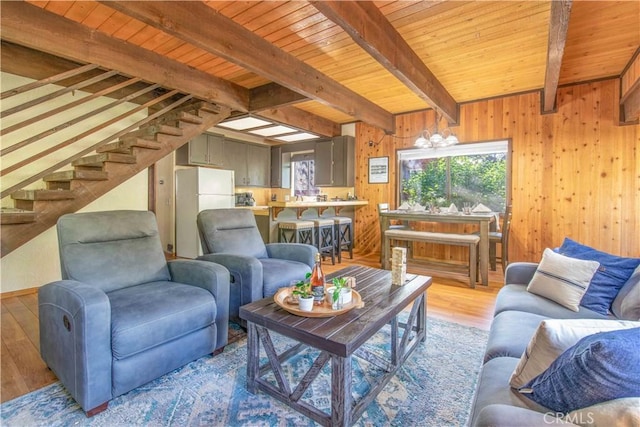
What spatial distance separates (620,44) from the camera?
310 centimetres

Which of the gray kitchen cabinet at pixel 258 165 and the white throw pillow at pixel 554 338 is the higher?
the gray kitchen cabinet at pixel 258 165

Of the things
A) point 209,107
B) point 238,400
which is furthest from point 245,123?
point 238,400

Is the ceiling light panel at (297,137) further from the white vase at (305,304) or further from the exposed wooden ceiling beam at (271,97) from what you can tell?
the white vase at (305,304)

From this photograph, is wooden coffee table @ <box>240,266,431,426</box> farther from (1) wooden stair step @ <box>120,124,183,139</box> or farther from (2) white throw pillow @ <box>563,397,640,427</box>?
(1) wooden stair step @ <box>120,124,183,139</box>

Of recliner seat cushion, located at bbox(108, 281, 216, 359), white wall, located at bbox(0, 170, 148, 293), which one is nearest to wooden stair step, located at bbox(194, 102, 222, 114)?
white wall, located at bbox(0, 170, 148, 293)

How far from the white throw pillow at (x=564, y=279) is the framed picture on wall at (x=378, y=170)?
3.83m

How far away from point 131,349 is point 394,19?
301 centimetres

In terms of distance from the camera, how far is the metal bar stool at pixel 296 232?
15.3 ft

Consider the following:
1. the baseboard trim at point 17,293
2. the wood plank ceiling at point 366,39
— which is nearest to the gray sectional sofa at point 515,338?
the wood plank ceiling at point 366,39

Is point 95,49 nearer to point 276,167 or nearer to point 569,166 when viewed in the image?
point 276,167

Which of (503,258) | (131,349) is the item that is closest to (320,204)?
(503,258)

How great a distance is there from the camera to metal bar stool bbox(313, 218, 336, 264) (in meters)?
4.99

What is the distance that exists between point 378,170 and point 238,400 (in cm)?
484

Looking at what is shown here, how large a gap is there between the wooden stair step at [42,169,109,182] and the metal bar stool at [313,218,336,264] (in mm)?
2848
